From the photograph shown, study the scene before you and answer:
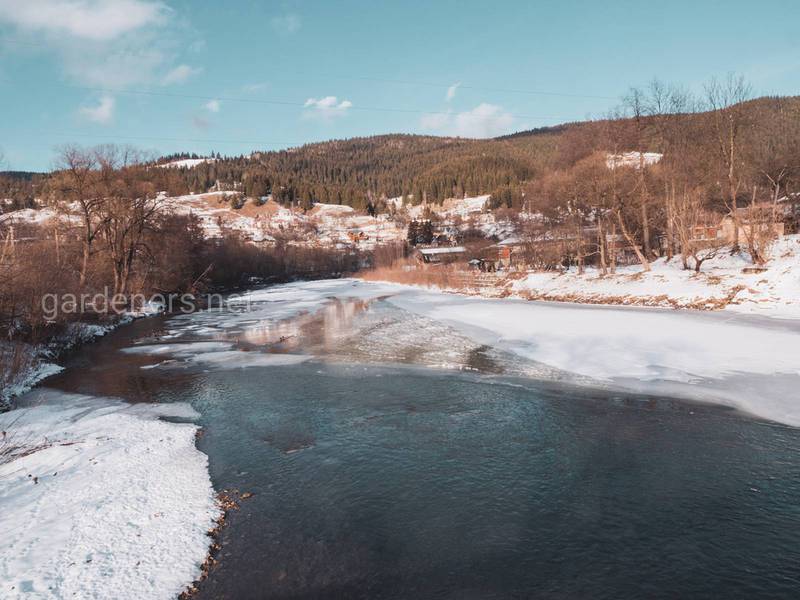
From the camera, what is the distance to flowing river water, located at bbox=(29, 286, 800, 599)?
15.5ft

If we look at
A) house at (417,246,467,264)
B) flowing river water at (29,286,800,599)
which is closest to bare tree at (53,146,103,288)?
flowing river water at (29,286,800,599)

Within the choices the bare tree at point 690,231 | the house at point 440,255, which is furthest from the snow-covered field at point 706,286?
the house at point 440,255

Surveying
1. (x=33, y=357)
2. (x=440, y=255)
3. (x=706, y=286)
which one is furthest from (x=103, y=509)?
(x=440, y=255)

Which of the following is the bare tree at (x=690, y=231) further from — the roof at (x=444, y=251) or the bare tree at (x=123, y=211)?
the roof at (x=444, y=251)

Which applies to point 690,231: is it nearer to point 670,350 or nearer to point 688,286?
point 688,286

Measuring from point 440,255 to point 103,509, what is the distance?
71473 mm

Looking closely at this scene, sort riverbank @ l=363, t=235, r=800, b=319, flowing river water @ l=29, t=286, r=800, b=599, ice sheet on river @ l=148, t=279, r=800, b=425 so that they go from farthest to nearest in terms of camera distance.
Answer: riverbank @ l=363, t=235, r=800, b=319 → ice sheet on river @ l=148, t=279, r=800, b=425 → flowing river water @ l=29, t=286, r=800, b=599

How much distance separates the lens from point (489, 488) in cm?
646

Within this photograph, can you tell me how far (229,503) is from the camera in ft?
20.9

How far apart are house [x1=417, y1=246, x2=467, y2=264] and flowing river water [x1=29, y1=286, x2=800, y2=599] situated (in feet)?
197

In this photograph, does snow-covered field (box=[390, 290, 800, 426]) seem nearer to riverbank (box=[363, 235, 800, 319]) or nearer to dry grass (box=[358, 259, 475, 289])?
riverbank (box=[363, 235, 800, 319])

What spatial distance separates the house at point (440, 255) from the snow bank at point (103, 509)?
64.2 metres

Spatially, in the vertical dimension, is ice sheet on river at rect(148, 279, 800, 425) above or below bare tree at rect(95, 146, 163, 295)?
below

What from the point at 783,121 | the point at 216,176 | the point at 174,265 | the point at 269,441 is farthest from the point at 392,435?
the point at 216,176
